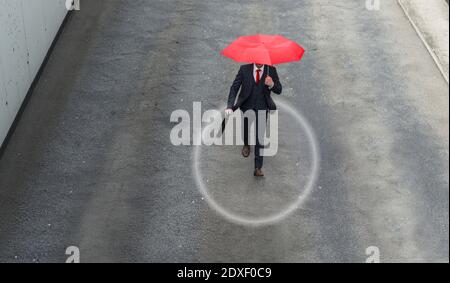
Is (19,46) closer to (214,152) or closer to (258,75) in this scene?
(214,152)

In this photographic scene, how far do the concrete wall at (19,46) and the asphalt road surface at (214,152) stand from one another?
409mm

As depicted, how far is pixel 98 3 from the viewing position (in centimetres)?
1678

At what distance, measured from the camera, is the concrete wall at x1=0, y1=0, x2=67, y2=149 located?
37.6ft

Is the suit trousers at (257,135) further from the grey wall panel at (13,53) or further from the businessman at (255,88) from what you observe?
the grey wall panel at (13,53)

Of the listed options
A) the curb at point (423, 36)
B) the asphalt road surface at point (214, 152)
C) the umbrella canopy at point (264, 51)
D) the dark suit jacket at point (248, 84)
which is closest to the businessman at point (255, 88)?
the dark suit jacket at point (248, 84)

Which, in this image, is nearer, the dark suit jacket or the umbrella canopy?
the umbrella canopy

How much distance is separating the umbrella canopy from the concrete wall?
3.63 meters

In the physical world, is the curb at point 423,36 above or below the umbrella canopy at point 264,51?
below

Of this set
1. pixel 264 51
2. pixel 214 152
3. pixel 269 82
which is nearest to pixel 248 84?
pixel 269 82

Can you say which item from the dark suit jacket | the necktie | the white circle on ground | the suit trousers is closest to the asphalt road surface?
the white circle on ground

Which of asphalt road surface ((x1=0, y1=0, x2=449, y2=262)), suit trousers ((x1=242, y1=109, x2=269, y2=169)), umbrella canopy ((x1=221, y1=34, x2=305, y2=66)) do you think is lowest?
asphalt road surface ((x1=0, y1=0, x2=449, y2=262))

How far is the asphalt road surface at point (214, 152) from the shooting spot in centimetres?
1010

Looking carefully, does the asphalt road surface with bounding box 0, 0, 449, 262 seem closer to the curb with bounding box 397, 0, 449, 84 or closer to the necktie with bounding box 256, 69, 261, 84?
the curb with bounding box 397, 0, 449, 84
